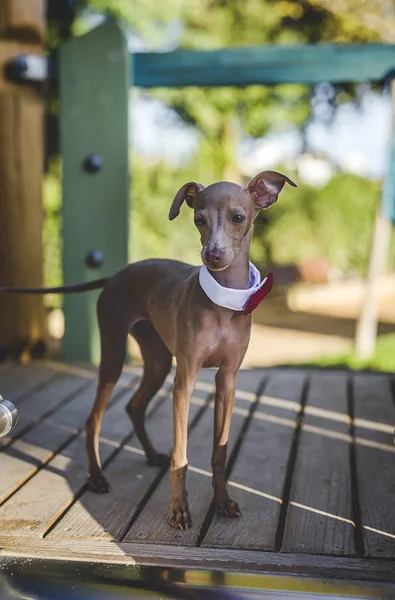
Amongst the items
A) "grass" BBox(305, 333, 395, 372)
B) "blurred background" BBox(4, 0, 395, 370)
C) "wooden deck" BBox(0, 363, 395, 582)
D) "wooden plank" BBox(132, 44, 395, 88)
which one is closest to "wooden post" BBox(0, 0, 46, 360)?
"wooden deck" BBox(0, 363, 395, 582)

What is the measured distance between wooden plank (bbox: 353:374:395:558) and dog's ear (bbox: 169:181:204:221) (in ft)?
3.29

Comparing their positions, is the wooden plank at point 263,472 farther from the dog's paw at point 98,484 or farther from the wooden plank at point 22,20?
the wooden plank at point 22,20

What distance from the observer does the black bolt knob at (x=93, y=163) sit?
153 inches

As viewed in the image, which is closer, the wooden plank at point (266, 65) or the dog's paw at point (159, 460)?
the dog's paw at point (159, 460)

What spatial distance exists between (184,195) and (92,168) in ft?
6.86

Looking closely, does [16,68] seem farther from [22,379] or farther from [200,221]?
[200,221]

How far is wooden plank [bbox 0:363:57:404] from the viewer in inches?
133

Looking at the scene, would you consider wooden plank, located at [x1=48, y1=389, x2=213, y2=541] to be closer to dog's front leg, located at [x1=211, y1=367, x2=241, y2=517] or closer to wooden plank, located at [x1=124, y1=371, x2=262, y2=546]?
wooden plank, located at [x1=124, y1=371, x2=262, y2=546]

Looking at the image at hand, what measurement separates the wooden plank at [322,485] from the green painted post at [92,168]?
4.55ft

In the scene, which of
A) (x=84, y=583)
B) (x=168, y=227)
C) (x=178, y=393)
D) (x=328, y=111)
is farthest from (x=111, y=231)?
(x=328, y=111)

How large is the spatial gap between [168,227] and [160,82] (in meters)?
5.81

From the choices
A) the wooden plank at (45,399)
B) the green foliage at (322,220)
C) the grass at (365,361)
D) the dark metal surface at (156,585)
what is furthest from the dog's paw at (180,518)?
the green foliage at (322,220)

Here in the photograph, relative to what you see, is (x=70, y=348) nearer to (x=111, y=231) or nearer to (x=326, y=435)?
(x=111, y=231)

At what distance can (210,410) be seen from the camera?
3186mm
